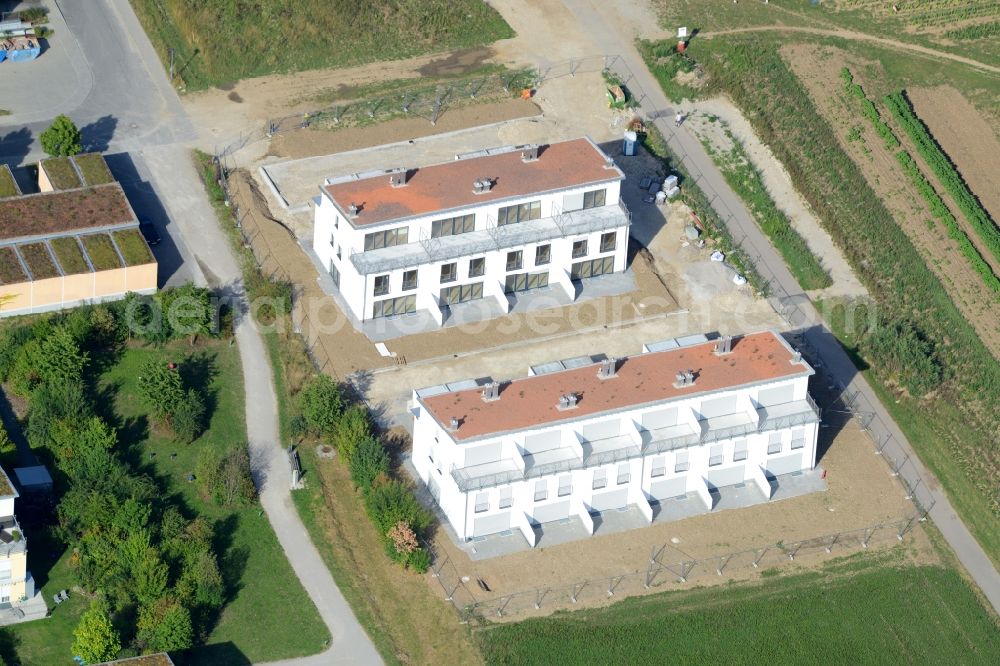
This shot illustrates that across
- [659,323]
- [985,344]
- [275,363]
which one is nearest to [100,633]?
[275,363]

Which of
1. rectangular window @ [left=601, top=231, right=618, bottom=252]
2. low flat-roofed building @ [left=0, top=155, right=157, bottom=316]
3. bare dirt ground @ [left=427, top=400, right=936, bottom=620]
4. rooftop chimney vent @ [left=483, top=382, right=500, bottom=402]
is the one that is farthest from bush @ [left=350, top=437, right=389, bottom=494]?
rectangular window @ [left=601, top=231, right=618, bottom=252]

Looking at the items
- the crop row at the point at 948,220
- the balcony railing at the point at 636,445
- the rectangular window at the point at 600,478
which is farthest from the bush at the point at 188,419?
the crop row at the point at 948,220

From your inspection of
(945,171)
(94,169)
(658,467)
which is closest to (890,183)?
(945,171)

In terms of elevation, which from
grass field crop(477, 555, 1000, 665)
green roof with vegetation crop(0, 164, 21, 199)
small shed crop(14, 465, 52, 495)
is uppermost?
green roof with vegetation crop(0, 164, 21, 199)

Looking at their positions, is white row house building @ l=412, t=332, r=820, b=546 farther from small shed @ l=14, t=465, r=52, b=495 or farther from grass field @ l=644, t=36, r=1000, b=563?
small shed @ l=14, t=465, r=52, b=495

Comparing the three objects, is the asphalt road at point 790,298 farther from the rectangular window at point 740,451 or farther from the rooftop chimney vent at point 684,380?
the rooftop chimney vent at point 684,380

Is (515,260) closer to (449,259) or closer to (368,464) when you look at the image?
(449,259)

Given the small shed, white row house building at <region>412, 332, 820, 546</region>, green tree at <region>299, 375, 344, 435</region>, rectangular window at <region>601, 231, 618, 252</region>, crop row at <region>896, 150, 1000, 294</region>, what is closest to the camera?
white row house building at <region>412, 332, 820, 546</region>

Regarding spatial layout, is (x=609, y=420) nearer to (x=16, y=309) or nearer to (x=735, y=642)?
(x=735, y=642)
